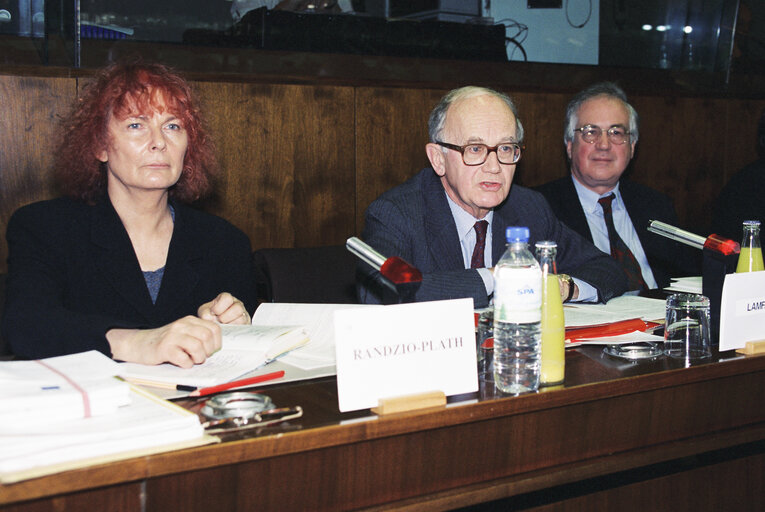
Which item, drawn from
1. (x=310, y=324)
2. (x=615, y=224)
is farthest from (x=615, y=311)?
(x=615, y=224)

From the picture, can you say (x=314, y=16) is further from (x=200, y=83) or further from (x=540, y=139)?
(x=540, y=139)

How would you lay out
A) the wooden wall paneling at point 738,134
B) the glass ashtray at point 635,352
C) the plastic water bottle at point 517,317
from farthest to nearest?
the wooden wall paneling at point 738,134
the glass ashtray at point 635,352
the plastic water bottle at point 517,317

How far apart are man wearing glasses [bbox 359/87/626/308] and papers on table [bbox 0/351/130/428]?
1020 millimetres

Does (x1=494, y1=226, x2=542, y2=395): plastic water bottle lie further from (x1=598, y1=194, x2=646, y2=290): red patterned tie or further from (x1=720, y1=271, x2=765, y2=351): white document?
(x1=598, y1=194, x2=646, y2=290): red patterned tie

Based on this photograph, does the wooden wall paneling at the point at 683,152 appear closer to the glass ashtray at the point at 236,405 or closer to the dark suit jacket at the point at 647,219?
the dark suit jacket at the point at 647,219

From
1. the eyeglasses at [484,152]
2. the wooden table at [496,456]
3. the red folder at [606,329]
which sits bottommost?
the wooden table at [496,456]

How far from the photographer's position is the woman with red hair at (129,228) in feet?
6.08

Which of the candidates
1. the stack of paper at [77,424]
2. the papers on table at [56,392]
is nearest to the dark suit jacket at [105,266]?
the papers on table at [56,392]

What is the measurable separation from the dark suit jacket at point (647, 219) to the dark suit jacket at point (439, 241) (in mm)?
514

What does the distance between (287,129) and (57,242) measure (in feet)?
3.88

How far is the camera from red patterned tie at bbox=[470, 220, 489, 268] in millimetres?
2256

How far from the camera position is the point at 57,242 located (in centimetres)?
187

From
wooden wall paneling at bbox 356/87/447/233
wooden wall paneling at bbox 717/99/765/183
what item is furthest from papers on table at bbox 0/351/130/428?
wooden wall paneling at bbox 717/99/765/183

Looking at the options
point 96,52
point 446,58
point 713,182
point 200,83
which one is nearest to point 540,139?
point 446,58
